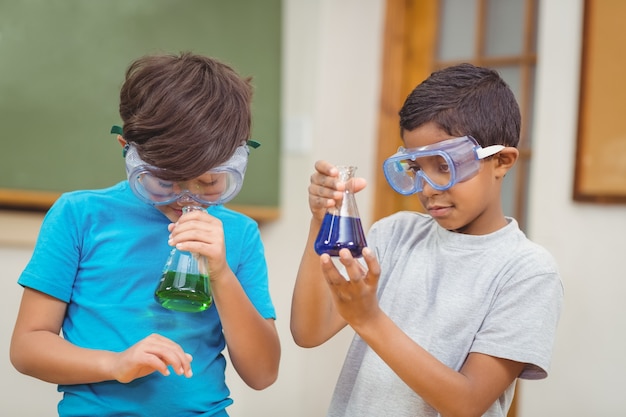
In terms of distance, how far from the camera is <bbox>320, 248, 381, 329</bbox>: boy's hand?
4.12 ft

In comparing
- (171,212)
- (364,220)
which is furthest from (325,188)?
(364,220)

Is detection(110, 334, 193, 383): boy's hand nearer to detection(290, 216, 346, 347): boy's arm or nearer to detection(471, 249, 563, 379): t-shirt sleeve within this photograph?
detection(290, 216, 346, 347): boy's arm

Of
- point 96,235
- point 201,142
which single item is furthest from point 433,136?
point 96,235

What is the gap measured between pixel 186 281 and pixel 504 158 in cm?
66

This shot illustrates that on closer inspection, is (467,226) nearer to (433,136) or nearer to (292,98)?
(433,136)

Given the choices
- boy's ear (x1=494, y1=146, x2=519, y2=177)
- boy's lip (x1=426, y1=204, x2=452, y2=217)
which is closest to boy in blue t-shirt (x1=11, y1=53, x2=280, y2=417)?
boy's lip (x1=426, y1=204, x2=452, y2=217)

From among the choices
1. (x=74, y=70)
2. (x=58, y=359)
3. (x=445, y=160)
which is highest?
(x=74, y=70)

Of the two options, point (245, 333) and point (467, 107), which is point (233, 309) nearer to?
point (245, 333)

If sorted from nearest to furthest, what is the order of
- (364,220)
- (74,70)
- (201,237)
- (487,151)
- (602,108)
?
(201,237), (487,151), (74,70), (602,108), (364,220)

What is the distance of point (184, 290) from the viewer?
1408 millimetres

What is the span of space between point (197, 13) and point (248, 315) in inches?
83.7

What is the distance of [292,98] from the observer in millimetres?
3736

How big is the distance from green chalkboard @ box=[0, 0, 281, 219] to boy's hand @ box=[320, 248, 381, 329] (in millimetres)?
1345

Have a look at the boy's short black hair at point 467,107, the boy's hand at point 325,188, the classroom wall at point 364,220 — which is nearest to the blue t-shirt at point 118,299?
the boy's hand at point 325,188
